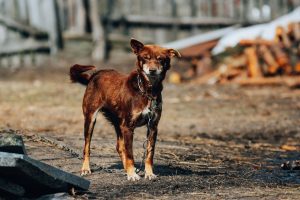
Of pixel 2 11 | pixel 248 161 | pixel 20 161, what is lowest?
pixel 248 161

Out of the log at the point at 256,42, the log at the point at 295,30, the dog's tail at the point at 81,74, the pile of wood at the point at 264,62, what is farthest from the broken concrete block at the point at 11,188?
the log at the point at 256,42

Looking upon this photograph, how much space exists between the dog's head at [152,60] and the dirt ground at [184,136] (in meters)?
1.08

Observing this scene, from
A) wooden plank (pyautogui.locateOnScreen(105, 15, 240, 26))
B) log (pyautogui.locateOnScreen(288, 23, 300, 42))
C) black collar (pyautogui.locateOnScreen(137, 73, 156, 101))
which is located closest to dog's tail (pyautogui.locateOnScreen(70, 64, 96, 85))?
black collar (pyautogui.locateOnScreen(137, 73, 156, 101))

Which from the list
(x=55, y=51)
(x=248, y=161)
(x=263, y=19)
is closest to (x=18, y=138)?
(x=248, y=161)

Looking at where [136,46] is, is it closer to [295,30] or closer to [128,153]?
[128,153]

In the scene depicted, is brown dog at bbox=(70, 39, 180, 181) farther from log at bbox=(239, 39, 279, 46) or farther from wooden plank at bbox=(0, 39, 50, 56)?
wooden plank at bbox=(0, 39, 50, 56)

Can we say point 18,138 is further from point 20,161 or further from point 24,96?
point 24,96

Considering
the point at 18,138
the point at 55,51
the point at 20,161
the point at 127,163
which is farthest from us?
the point at 55,51

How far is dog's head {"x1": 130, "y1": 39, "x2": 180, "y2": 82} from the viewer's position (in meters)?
7.34

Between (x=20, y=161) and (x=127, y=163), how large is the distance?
164 centimetres

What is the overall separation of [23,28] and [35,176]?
1555cm

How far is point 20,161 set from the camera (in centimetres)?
613

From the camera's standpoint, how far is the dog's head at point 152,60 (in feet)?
24.1

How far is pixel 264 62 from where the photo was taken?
18750 millimetres
